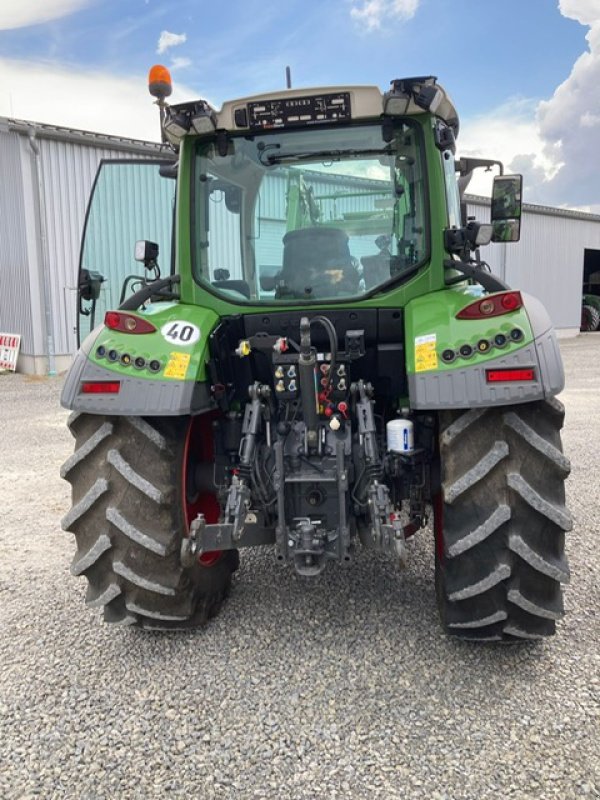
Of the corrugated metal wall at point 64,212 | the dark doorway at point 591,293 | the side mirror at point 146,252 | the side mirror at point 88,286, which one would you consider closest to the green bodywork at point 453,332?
the side mirror at point 146,252

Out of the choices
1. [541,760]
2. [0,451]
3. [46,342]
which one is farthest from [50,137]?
[541,760]

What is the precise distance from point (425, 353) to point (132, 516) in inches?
53.1

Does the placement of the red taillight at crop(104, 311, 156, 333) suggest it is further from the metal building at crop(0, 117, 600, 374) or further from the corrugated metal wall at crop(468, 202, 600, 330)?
the corrugated metal wall at crop(468, 202, 600, 330)

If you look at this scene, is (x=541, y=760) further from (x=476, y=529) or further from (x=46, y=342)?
(x=46, y=342)

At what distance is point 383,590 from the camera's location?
3328 millimetres

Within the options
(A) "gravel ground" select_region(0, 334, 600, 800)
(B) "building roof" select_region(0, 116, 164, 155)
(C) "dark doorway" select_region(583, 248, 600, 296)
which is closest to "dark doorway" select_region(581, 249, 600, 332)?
(C) "dark doorway" select_region(583, 248, 600, 296)

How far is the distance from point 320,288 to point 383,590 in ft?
5.04

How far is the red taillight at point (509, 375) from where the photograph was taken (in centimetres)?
238

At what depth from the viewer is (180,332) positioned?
9.10ft

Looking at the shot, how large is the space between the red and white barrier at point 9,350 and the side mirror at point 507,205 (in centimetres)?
1182

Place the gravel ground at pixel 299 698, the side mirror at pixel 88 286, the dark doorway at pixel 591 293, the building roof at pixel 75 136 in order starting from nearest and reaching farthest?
the gravel ground at pixel 299 698, the side mirror at pixel 88 286, the building roof at pixel 75 136, the dark doorway at pixel 591 293

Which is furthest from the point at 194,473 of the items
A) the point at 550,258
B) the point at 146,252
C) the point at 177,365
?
the point at 550,258

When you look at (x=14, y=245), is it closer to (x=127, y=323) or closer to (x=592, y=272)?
(x=127, y=323)

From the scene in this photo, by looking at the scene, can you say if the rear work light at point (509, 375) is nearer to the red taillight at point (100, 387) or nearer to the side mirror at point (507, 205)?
the side mirror at point (507, 205)
